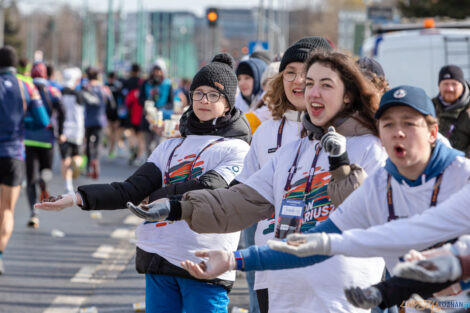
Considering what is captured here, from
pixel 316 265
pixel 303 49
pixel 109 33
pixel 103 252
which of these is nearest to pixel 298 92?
pixel 303 49

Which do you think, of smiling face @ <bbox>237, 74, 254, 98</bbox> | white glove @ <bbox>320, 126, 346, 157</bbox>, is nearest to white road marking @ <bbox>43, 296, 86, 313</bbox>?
smiling face @ <bbox>237, 74, 254, 98</bbox>

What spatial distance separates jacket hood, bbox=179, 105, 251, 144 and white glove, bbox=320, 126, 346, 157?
4.25 ft

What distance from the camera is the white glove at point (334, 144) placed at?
3.52 meters

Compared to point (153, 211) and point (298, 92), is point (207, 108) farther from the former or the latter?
point (153, 211)

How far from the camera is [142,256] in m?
4.75

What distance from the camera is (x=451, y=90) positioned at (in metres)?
8.29

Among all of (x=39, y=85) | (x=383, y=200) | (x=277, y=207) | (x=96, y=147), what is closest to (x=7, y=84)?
(x=39, y=85)

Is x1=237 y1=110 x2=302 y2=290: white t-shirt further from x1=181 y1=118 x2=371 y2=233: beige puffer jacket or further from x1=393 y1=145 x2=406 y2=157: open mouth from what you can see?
x1=393 y1=145 x2=406 y2=157: open mouth

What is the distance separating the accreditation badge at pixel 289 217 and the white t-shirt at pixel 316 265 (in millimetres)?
25

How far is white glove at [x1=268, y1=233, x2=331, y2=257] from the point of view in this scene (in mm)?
2941

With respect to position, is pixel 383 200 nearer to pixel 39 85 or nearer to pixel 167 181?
pixel 167 181

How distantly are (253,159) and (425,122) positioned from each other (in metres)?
1.29

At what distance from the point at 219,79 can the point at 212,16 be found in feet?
57.2

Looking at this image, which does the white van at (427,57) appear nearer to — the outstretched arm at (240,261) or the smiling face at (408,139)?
the smiling face at (408,139)
